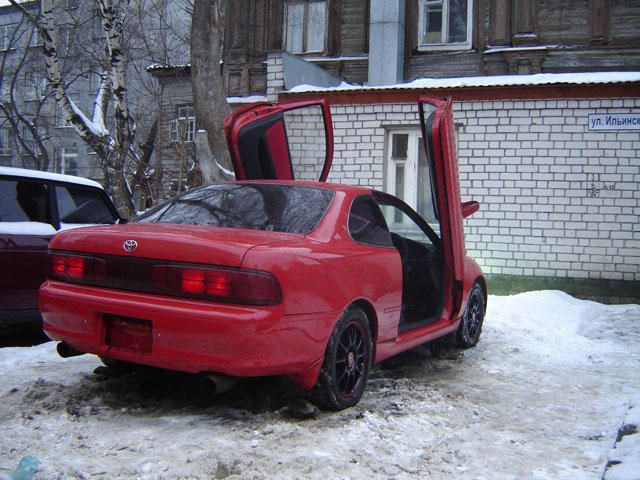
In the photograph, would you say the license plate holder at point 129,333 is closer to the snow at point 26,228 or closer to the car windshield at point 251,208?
the car windshield at point 251,208

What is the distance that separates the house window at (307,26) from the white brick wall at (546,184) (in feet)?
25.5

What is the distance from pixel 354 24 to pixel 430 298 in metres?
13.4

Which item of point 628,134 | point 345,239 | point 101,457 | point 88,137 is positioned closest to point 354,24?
point 88,137

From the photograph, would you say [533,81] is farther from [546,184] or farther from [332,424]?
[332,424]

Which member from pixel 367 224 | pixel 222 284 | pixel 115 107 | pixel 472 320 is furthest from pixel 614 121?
pixel 115 107

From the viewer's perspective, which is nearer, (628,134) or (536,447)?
(536,447)

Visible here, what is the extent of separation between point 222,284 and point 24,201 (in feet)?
10.0

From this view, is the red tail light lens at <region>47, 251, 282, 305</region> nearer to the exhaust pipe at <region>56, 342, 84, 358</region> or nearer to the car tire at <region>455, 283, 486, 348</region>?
the exhaust pipe at <region>56, 342, 84, 358</region>

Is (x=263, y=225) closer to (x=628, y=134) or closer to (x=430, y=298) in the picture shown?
(x=430, y=298)

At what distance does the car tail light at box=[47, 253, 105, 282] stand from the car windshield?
1.98 feet

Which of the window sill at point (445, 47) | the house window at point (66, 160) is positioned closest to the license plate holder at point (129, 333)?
the window sill at point (445, 47)

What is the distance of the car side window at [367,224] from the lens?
4242mm

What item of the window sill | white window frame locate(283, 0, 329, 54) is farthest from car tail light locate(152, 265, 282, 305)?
white window frame locate(283, 0, 329, 54)

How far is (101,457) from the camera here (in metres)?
3.06
